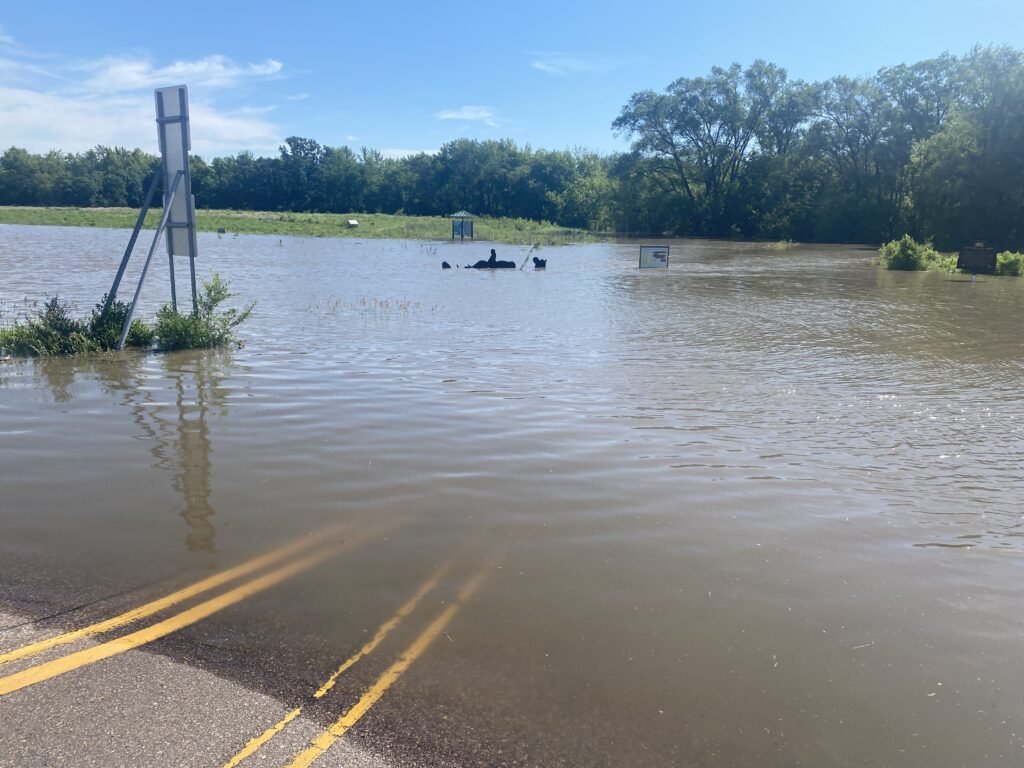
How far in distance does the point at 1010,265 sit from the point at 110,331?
1427 inches

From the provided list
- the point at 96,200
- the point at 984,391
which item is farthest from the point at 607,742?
the point at 96,200

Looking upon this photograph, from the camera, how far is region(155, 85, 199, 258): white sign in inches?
450

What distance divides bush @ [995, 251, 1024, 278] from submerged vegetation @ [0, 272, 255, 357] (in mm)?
34076

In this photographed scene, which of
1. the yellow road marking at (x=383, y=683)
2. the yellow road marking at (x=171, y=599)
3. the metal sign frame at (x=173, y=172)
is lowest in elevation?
the yellow road marking at (x=383, y=683)

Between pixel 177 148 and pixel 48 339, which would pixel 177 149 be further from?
pixel 48 339

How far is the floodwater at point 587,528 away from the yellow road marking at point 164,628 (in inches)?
4.7

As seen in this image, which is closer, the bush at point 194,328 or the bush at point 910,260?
the bush at point 194,328

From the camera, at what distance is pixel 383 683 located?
11.2ft

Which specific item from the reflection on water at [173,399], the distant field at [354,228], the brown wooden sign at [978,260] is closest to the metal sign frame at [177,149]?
the reflection on water at [173,399]

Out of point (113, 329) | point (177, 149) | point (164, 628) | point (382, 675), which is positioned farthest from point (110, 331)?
point (382, 675)

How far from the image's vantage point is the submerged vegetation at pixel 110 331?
11445 millimetres

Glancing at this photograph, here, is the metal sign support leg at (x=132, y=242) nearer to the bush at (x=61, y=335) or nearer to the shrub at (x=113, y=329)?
the shrub at (x=113, y=329)

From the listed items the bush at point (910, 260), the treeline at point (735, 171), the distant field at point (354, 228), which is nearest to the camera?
the bush at point (910, 260)

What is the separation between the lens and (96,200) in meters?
125
